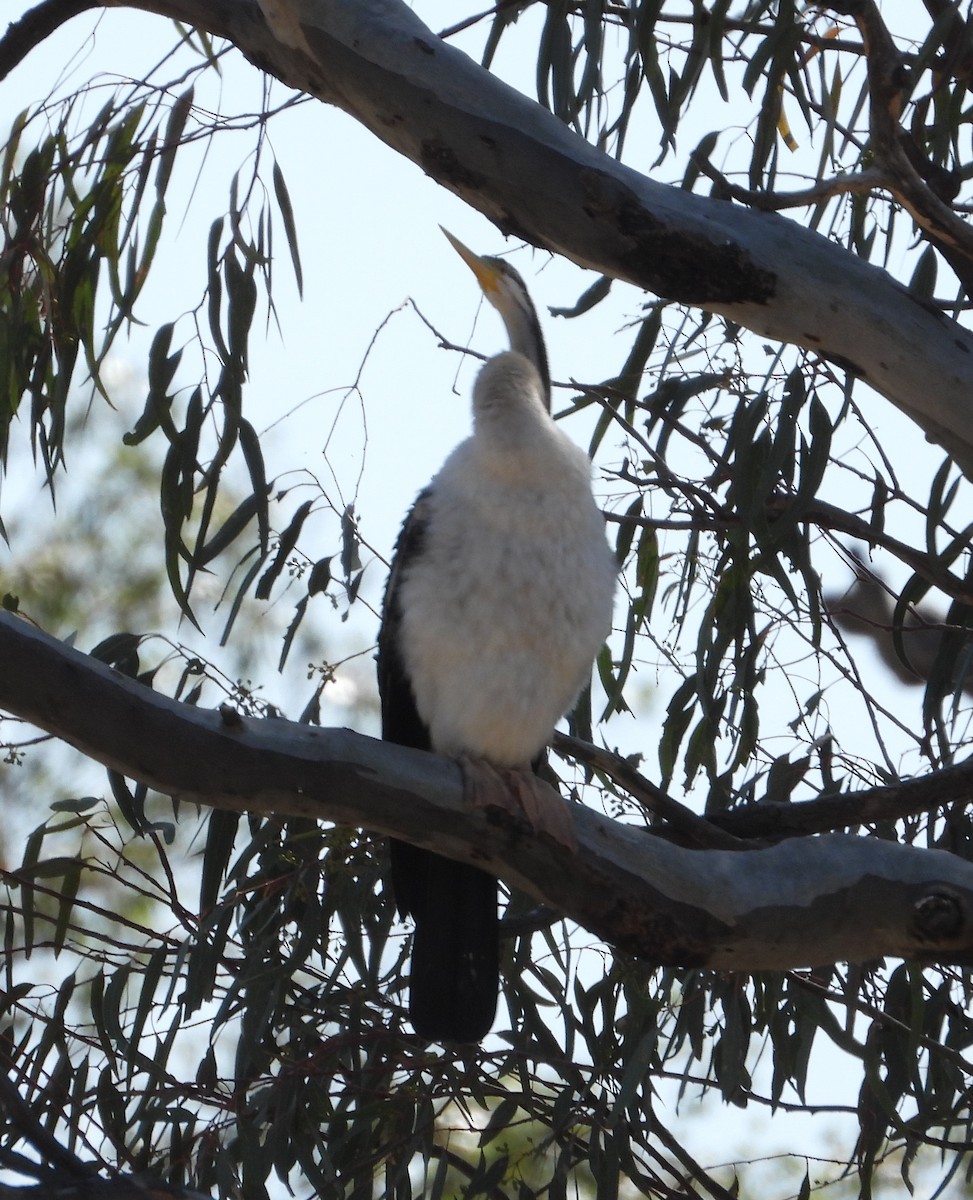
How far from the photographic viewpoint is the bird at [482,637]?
6.68ft

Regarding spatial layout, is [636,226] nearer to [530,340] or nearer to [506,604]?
[506,604]

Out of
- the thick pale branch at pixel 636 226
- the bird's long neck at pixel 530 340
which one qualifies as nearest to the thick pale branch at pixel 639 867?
the thick pale branch at pixel 636 226

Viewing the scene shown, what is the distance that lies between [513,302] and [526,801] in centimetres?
113

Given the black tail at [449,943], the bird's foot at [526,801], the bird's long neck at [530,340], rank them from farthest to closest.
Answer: the bird's long neck at [530,340], the black tail at [449,943], the bird's foot at [526,801]

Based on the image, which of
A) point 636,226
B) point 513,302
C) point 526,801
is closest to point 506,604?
point 526,801

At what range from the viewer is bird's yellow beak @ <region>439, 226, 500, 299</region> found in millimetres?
2639

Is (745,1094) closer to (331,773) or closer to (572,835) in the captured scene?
(572,835)

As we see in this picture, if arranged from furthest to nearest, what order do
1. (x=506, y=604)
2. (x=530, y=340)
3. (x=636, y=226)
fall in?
(x=530, y=340) → (x=506, y=604) → (x=636, y=226)

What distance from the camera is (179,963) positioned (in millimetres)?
2004

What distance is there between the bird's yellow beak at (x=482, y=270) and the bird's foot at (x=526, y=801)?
1104 millimetres

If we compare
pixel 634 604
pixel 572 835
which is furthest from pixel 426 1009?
pixel 634 604

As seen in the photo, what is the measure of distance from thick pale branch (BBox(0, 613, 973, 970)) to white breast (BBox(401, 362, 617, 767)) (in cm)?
30

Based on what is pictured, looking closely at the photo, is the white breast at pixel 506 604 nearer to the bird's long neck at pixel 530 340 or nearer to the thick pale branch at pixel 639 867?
the thick pale branch at pixel 639 867

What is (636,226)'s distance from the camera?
159 centimetres
